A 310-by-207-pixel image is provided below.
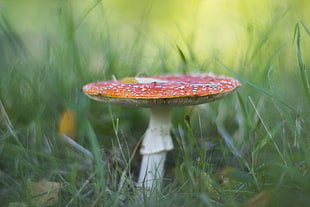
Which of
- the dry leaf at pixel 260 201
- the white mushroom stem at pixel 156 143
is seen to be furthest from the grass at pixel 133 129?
the white mushroom stem at pixel 156 143

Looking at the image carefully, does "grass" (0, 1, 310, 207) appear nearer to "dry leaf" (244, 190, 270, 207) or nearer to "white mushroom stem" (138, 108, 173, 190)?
"dry leaf" (244, 190, 270, 207)

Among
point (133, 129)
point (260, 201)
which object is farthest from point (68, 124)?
point (260, 201)

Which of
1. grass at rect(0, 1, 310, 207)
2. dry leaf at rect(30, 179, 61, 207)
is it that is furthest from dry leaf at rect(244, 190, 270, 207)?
dry leaf at rect(30, 179, 61, 207)

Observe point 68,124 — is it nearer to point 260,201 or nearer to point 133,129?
point 133,129

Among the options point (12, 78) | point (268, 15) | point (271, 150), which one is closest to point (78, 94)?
point (12, 78)

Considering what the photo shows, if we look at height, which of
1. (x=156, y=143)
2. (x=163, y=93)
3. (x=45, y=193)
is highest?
(x=163, y=93)
